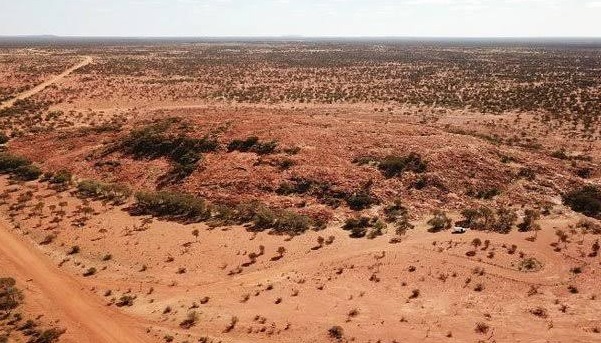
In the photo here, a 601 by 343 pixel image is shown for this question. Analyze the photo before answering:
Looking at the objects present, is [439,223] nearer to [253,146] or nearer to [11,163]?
[253,146]

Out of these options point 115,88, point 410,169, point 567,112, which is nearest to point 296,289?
point 410,169

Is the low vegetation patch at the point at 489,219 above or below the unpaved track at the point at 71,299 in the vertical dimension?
above

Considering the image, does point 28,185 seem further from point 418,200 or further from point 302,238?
point 418,200

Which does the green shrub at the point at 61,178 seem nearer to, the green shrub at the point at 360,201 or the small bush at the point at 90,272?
the small bush at the point at 90,272

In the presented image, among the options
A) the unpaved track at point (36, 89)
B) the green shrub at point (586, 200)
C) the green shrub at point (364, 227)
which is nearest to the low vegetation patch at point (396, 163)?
the green shrub at point (364, 227)

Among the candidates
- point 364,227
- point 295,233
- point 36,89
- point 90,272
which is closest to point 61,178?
point 90,272

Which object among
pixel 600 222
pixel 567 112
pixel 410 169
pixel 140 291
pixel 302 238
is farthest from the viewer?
pixel 567 112
